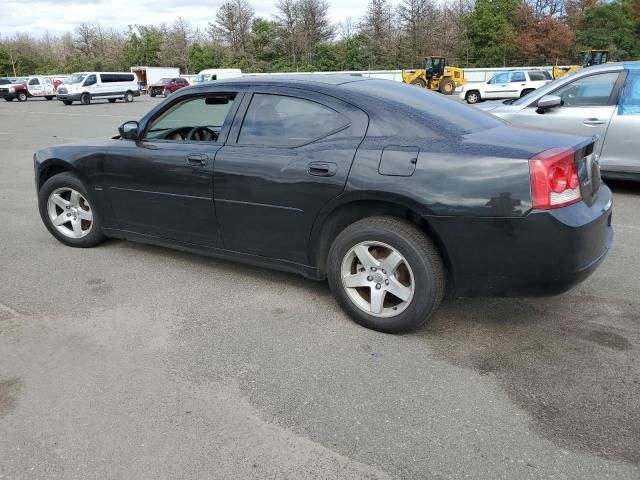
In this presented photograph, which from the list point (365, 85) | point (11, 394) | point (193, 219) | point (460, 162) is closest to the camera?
point (11, 394)

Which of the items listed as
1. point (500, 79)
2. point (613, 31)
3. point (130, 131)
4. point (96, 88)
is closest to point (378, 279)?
point (130, 131)

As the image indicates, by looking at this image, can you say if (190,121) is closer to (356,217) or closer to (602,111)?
(356,217)

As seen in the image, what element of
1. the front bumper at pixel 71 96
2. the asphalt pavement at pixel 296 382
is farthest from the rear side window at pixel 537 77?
the asphalt pavement at pixel 296 382

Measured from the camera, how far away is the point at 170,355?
3311 mm

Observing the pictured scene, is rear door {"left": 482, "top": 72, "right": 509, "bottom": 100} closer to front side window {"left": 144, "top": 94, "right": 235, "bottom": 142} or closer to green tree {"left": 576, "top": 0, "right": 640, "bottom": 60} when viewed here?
front side window {"left": 144, "top": 94, "right": 235, "bottom": 142}

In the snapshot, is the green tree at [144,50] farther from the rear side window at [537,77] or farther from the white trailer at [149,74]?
the rear side window at [537,77]

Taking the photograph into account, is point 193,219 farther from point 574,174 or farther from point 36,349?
point 574,174

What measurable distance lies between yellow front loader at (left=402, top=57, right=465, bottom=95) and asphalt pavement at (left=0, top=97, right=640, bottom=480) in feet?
104

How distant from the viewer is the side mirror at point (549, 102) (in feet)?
22.4

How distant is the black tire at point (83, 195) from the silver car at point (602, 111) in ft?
15.0

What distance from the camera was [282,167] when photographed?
3.68 m

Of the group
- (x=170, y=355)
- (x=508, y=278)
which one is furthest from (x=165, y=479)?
(x=508, y=278)

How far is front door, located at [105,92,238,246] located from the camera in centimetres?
411

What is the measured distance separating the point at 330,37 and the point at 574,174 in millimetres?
71342
